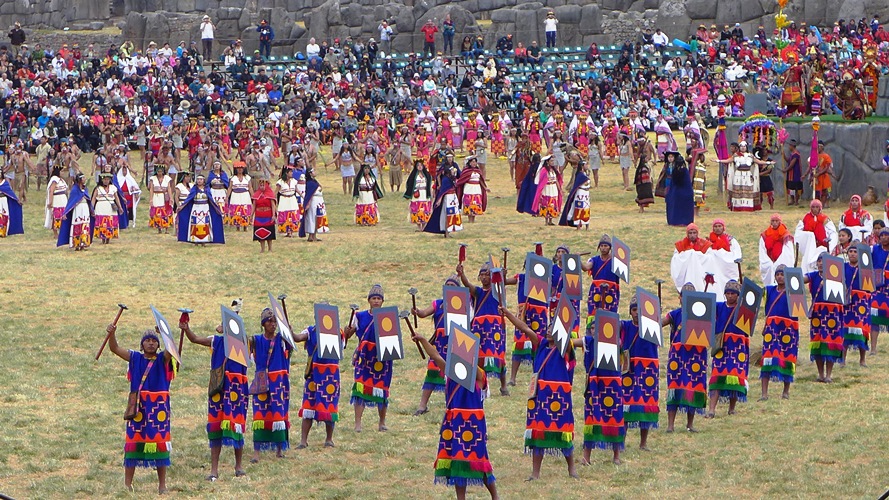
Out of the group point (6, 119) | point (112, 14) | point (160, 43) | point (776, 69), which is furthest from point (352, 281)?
point (112, 14)

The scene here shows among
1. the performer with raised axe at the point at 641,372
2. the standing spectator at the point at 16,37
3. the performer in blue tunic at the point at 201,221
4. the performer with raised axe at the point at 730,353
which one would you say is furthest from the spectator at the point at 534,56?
the performer with raised axe at the point at 641,372

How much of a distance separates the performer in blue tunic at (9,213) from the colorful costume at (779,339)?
57.8 feet

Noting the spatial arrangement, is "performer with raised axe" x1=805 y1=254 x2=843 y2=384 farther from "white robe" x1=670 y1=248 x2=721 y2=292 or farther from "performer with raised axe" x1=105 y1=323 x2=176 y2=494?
"performer with raised axe" x1=105 y1=323 x2=176 y2=494

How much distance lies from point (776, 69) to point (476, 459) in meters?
37.4

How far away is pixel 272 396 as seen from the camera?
14.6 metres

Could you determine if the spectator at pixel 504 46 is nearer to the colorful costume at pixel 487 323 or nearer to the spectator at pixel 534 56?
the spectator at pixel 534 56

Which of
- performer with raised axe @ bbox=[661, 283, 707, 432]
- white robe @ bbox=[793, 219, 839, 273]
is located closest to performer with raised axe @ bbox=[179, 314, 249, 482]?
performer with raised axe @ bbox=[661, 283, 707, 432]

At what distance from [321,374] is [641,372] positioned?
326 centimetres

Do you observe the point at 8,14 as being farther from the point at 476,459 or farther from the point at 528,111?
the point at 476,459

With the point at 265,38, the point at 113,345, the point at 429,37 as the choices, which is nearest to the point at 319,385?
the point at 113,345

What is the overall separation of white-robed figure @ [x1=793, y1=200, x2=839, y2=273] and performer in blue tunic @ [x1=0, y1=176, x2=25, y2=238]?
629 inches

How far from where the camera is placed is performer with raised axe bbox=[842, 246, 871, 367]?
18516 mm

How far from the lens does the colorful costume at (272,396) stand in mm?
14562

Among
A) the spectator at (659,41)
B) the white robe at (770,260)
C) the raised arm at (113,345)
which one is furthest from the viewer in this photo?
the spectator at (659,41)
